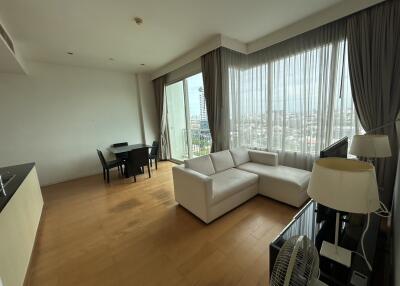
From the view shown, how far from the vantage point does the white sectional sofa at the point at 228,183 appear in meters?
2.36

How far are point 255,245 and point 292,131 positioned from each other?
2102 millimetres

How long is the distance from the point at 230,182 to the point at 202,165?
532 mm

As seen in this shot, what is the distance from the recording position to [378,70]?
2.20m

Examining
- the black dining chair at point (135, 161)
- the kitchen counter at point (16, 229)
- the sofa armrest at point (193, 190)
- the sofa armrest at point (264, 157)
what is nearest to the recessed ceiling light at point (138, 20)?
the sofa armrest at point (193, 190)

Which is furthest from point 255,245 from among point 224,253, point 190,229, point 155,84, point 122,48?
point 155,84

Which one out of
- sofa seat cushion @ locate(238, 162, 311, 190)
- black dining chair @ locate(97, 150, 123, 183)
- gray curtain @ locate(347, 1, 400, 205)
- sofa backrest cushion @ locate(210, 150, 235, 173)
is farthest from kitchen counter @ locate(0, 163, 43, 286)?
gray curtain @ locate(347, 1, 400, 205)

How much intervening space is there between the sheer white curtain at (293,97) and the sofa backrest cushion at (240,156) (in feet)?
1.24

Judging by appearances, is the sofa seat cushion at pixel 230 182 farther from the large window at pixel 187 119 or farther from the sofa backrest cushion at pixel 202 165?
the large window at pixel 187 119

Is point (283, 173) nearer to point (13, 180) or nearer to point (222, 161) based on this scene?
point (222, 161)

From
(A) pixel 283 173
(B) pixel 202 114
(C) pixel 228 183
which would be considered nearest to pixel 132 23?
(B) pixel 202 114

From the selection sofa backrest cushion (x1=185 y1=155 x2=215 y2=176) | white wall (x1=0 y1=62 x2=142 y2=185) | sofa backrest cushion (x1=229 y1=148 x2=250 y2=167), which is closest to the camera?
sofa backrest cushion (x1=185 y1=155 x2=215 y2=176)

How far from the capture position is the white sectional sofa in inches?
93.0

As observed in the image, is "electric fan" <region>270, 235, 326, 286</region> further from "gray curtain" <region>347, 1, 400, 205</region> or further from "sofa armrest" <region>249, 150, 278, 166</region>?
"sofa armrest" <region>249, 150, 278, 166</region>

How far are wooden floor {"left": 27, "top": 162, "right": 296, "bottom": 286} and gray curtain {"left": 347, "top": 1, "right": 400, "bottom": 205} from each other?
1.47 metres
